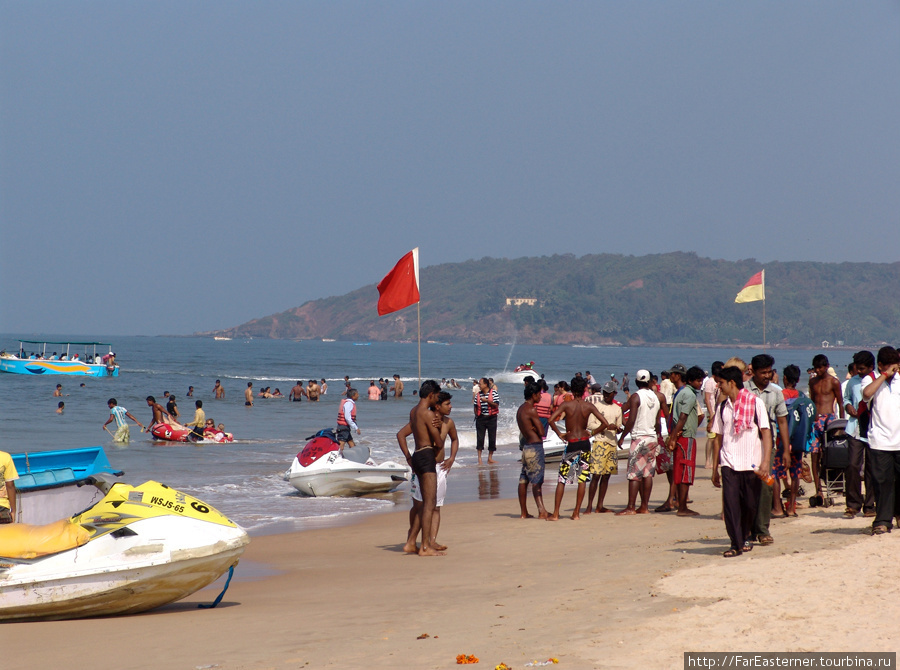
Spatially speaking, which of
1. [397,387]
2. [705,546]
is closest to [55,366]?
[397,387]

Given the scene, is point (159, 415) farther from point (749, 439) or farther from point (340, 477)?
point (749, 439)

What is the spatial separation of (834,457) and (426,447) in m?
4.39

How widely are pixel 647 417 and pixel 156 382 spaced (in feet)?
168

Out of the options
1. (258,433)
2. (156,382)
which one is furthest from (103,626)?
(156,382)

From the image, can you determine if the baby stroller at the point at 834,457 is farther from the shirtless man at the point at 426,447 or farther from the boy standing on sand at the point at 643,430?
the shirtless man at the point at 426,447

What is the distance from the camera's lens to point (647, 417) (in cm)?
1000

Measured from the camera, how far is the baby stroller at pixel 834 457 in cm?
900

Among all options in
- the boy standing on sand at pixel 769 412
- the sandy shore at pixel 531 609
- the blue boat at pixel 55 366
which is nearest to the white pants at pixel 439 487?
the sandy shore at pixel 531 609

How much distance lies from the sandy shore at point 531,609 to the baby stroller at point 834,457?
561mm

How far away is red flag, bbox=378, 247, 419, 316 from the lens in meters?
13.0

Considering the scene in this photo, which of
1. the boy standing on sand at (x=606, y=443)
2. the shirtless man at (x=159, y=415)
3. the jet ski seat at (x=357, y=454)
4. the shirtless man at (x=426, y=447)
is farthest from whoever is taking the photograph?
the shirtless man at (x=159, y=415)

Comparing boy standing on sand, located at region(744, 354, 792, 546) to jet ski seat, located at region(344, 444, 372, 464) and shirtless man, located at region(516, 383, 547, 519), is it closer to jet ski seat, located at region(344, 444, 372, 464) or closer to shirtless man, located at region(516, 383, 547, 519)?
shirtless man, located at region(516, 383, 547, 519)

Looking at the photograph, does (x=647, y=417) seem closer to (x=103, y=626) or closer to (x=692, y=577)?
(x=692, y=577)

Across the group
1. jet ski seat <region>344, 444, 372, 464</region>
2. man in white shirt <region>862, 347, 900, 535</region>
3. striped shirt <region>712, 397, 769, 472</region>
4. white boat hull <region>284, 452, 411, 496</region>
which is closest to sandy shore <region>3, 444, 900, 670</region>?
man in white shirt <region>862, 347, 900, 535</region>
